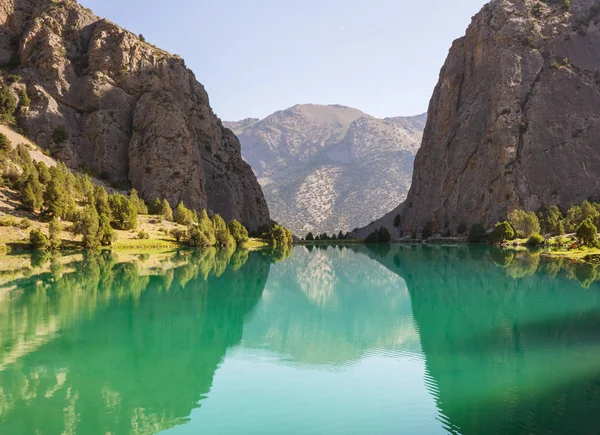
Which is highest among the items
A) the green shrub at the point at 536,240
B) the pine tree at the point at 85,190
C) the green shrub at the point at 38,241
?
the pine tree at the point at 85,190

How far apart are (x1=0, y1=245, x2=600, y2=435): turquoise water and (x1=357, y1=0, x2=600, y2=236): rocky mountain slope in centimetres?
9073

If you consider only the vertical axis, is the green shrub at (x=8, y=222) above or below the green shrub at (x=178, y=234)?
above

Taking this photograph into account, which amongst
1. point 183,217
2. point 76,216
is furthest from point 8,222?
point 183,217

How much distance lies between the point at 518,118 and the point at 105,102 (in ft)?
387

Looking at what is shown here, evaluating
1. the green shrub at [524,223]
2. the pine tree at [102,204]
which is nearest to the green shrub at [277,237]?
the pine tree at [102,204]

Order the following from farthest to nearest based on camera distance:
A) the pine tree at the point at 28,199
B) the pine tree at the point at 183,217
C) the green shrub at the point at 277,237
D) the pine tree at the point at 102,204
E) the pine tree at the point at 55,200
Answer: the green shrub at the point at 277,237 → the pine tree at the point at 183,217 → the pine tree at the point at 102,204 → the pine tree at the point at 55,200 → the pine tree at the point at 28,199

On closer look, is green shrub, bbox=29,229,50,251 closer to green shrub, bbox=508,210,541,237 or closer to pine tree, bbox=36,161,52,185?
pine tree, bbox=36,161,52,185

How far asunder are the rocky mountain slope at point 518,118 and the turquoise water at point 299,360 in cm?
9073

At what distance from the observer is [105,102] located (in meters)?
135

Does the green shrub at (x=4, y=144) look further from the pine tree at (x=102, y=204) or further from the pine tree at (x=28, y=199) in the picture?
the pine tree at (x=102, y=204)

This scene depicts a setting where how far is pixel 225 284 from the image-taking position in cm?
4466

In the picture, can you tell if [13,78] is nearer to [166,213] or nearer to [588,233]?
[166,213]

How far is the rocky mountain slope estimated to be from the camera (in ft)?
395

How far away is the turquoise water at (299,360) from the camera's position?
1383cm
